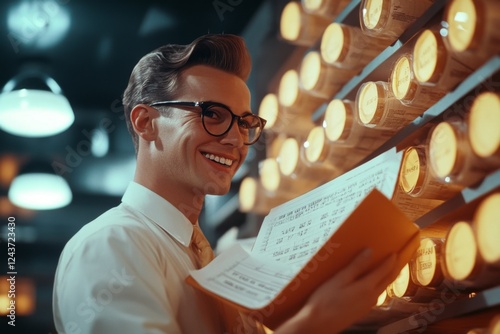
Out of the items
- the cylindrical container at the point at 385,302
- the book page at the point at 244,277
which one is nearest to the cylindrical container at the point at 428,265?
the cylindrical container at the point at 385,302

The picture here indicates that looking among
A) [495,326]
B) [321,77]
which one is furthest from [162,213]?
[321,77]

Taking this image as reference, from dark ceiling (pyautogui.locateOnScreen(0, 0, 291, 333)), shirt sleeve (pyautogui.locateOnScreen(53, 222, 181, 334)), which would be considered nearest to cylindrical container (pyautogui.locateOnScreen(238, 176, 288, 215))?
dark ceiling (pyautogui.locateOnScreen(0, 0, 291, 333))

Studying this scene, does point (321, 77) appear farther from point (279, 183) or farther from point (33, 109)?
point (33, 109)

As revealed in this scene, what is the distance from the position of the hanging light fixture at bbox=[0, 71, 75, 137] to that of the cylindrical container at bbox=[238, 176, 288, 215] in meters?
1.12

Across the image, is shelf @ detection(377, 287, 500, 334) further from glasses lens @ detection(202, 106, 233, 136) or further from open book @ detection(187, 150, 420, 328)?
glasses lens @ detection(202, 106, 233, 136)

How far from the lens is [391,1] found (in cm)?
178

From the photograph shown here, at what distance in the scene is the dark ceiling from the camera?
3264 mm

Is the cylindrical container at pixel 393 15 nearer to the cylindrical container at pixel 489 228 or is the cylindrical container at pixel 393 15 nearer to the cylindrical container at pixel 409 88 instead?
the cylindrical container at pixel 409 88

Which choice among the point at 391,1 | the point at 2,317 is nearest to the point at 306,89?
the point at 391,1

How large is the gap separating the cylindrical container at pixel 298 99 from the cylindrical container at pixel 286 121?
2 centimetres

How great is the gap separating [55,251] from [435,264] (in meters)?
4.76

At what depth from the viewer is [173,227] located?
5.35 feet

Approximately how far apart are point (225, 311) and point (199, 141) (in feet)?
1.37

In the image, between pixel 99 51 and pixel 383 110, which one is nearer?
pixel 383 110
